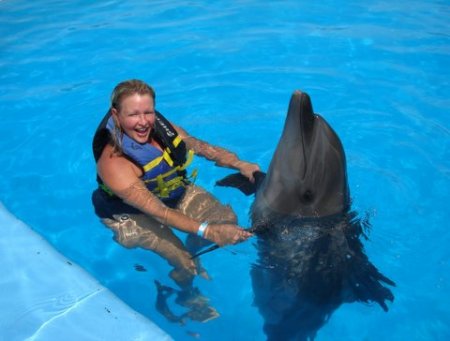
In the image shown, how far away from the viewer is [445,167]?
21.3 ft

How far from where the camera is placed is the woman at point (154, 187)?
413cm

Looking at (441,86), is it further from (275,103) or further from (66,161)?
(66,161)

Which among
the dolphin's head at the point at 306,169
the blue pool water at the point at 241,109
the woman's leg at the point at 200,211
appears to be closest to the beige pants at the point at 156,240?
the woman's leg at the point at 200,211

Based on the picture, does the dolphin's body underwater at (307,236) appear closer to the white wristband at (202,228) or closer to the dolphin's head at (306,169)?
the dolphin's head at (306,169)

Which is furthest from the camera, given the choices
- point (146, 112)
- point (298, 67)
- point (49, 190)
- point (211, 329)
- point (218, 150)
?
point (298, 67)

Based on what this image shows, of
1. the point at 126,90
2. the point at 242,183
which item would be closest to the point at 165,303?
the point at 242,183

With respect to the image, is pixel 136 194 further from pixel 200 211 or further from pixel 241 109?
pixel 241 109

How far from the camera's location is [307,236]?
4.25m

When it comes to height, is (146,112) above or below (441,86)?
above

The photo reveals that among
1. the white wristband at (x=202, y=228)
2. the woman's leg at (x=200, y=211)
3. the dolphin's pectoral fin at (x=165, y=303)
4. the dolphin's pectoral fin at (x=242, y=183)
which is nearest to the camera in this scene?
the white wristband at (x=202, y=228)

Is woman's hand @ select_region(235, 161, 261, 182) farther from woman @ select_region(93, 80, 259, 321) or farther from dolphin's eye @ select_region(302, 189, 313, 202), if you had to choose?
dolphin's eye @ select_region(302, 189, 313, 202)

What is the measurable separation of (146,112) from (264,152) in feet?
9.89

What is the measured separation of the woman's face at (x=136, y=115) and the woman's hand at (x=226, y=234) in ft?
3.29

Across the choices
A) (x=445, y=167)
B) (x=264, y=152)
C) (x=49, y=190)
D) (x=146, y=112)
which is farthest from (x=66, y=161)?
(x=445, y=167)
